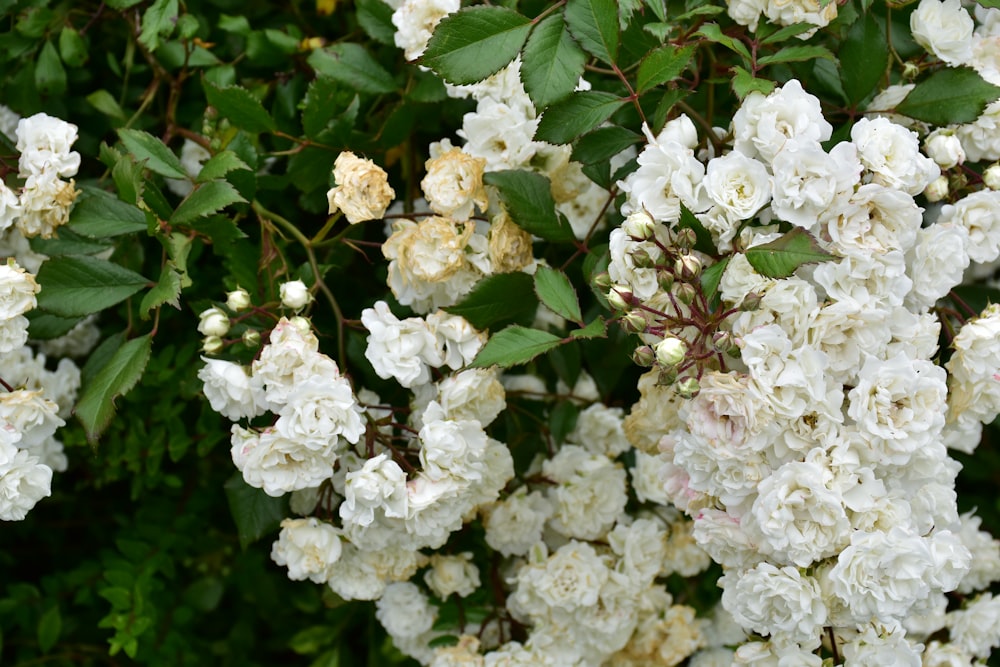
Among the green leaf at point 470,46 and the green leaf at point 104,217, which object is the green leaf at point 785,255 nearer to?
the green leaf at point 470,46

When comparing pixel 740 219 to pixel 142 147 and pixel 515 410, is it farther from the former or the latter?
pixel 142 147

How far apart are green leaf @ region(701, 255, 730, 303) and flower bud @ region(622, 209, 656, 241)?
91 mm

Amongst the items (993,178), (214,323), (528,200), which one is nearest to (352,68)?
(528,200)

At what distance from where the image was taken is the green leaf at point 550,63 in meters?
1.28

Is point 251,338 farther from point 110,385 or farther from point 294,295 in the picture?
point 110,385

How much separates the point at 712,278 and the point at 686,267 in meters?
0.07

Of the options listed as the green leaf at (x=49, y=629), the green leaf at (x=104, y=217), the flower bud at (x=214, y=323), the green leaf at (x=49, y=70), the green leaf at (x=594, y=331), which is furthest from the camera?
the green leaf at (x=49, y=629)

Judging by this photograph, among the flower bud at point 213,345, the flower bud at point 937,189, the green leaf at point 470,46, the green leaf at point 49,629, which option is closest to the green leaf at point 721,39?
the green leaf at point 470,46

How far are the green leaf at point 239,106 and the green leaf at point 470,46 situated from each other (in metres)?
0.39

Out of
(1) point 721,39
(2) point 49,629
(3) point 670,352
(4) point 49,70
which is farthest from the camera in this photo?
(2) point 49,629

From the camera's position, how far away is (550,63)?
1.30m

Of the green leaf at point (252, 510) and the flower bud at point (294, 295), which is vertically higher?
the flower bud at point (294, 295)

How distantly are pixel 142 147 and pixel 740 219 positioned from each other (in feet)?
3.01

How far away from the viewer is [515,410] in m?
1.80
